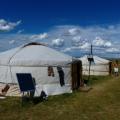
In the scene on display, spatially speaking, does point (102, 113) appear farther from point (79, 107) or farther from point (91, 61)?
point (91, 61)

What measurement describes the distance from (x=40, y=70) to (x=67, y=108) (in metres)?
4.43

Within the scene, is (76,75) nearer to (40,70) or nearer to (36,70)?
(40,70)

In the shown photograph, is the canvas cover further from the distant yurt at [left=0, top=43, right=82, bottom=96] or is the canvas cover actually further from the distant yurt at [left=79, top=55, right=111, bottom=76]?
the distant yurt at [left=79, top=55, right=111, bottom=76]

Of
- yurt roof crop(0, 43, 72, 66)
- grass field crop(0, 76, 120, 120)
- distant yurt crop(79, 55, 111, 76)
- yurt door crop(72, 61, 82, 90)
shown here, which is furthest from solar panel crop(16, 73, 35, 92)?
distant yurt crop(79, 55, 111, 76)

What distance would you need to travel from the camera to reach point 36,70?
63.7 feet

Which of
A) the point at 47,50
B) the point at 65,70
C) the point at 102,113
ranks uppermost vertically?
the point at 47,50

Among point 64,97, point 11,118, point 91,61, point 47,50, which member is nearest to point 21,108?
point 11,118

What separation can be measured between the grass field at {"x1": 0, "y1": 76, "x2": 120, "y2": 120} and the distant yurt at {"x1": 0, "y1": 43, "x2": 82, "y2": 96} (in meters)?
0.99

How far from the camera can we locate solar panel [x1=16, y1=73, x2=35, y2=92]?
16.9 m

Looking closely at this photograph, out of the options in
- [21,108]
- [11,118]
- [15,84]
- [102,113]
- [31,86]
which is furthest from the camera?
[15,84]

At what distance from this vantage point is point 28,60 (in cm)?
1947

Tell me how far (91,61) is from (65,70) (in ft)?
51.3

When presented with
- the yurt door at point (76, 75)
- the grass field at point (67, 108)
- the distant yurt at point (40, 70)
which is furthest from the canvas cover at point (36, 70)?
the grass field at point (67, 108)

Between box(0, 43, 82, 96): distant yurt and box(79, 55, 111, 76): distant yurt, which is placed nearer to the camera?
box(0, 43, 82, 96): distant yurt
